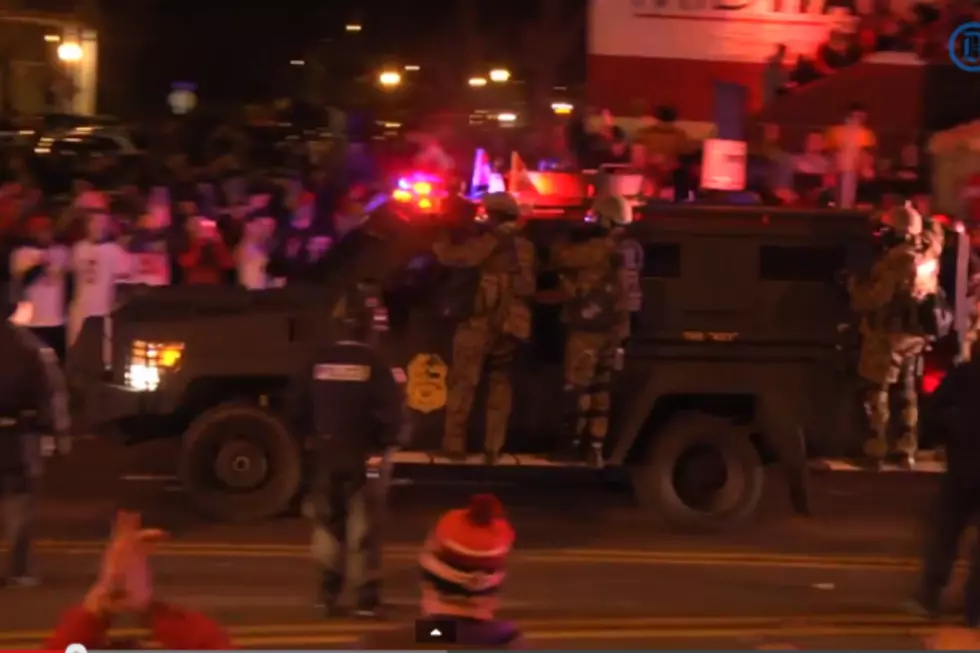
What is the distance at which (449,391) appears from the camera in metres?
10.2

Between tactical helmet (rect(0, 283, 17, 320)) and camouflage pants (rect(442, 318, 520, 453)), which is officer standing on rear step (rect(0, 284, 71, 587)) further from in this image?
camouflage pants (rect(442, 318, 520, 453))

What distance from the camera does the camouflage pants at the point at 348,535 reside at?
7949mm

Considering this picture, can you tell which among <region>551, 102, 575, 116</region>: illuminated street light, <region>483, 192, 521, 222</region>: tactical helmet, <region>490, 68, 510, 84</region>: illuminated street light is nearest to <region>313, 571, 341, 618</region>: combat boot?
<region>483, 192, 521, 222</region>: tactical helmet

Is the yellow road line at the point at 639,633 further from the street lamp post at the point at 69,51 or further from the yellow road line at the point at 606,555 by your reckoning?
the street lamp post at the point at 69,51

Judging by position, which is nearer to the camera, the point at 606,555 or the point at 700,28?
the point at 606,555

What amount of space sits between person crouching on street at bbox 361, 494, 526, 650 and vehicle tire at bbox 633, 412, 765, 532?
16.1ft

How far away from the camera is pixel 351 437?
786 cm

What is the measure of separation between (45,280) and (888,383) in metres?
7.12

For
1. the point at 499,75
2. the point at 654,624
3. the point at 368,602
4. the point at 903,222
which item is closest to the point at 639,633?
the point at 654,624

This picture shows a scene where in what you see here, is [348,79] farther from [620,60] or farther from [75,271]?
[75,271]

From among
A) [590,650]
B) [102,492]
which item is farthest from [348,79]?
[590,650]

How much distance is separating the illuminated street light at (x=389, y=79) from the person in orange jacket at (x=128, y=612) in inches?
1153

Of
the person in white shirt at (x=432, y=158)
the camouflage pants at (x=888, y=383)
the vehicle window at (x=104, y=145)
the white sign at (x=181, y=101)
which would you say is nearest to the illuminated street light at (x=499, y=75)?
the white sign at (x=181, y=101)

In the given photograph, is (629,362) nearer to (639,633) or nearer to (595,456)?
(595,456)
